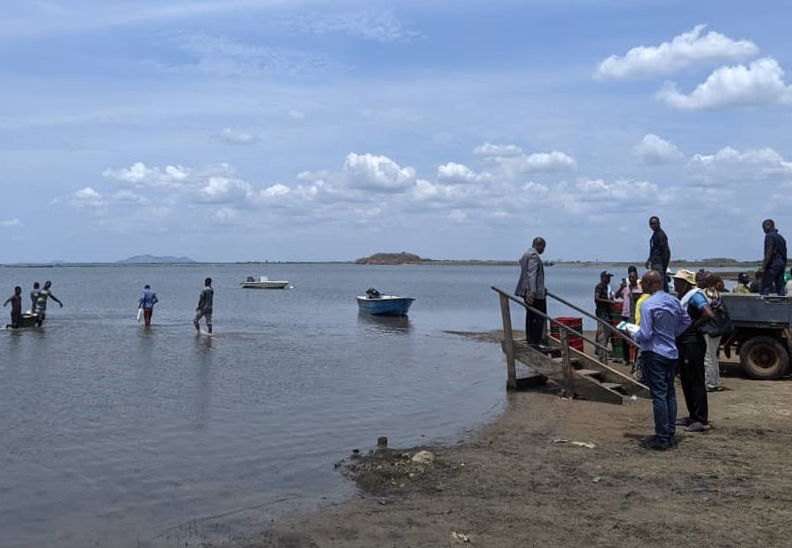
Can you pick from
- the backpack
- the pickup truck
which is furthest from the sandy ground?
the pickup truck

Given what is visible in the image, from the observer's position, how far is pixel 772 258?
13836 mm

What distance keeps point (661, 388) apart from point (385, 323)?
25.6 metres

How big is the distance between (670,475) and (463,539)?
2.68 metres

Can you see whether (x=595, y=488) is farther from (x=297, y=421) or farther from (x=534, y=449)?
(x=297, y=421)

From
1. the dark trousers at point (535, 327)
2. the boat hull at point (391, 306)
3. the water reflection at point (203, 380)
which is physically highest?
the dark trousers at point (535, 327)

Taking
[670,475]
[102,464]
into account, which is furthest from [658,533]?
[102,464]

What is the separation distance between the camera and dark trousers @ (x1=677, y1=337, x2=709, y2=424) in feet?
29.3

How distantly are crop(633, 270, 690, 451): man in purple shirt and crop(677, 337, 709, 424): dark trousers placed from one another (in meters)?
0.57

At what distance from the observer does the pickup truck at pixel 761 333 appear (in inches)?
508

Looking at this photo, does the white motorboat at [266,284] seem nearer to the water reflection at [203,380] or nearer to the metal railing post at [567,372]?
the water reflection at [203,380]

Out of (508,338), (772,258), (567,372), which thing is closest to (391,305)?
(508,338)

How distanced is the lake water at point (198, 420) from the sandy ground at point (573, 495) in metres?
0.74

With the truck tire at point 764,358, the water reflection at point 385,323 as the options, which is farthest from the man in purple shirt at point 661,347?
the water reflection at point 385,323

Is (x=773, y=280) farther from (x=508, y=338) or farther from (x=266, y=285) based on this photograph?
(x=266, y=285)
